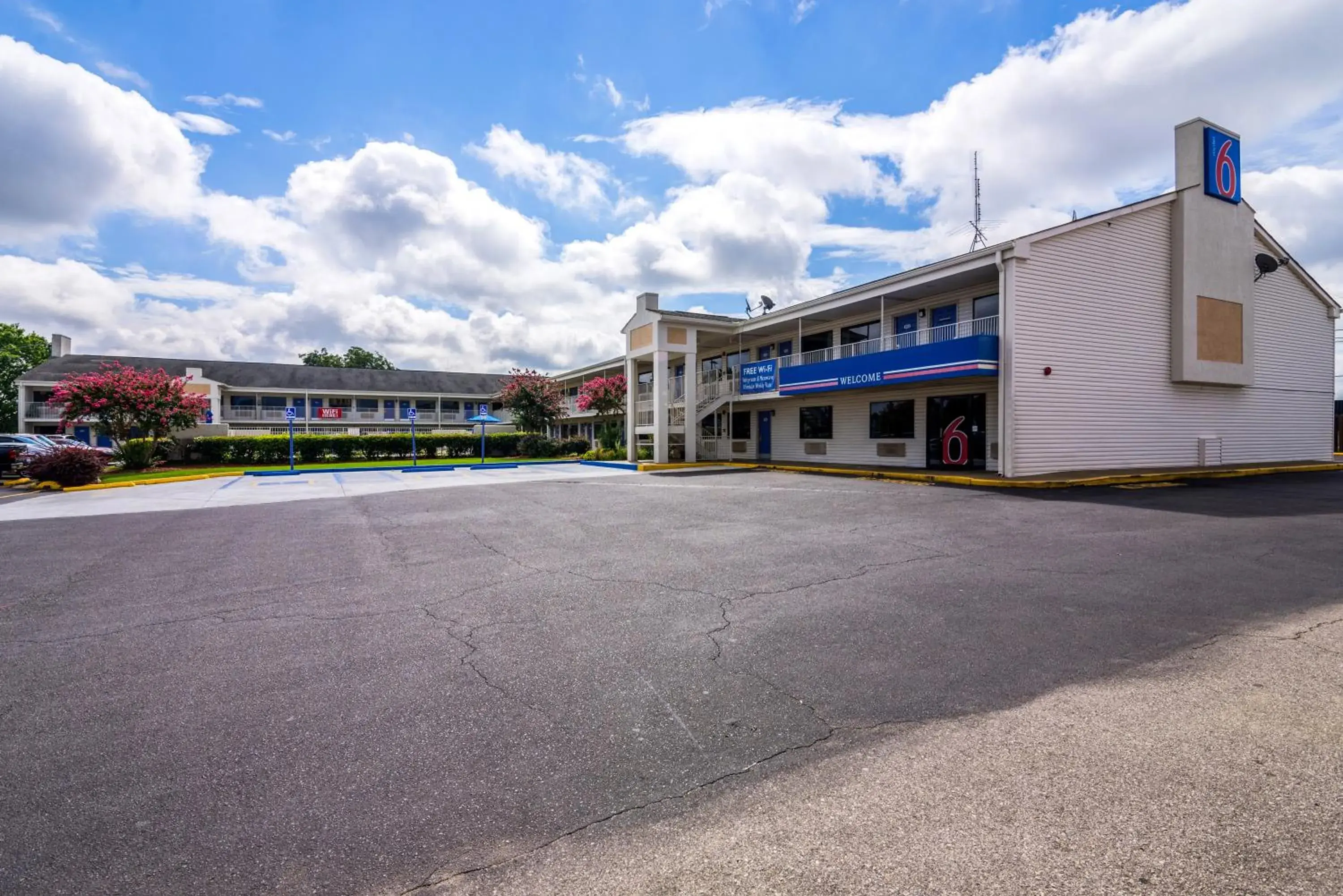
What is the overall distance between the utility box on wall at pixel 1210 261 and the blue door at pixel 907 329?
297 inches

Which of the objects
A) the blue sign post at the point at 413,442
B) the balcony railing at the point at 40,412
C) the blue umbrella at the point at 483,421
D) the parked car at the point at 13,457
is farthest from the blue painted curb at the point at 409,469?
the balcony railing at the point at 40,412

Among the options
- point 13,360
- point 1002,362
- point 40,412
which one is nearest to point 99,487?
point 1002,362

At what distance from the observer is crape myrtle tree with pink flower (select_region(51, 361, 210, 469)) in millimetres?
24219

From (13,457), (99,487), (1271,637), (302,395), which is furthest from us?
(302,395)

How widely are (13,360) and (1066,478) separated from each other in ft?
283

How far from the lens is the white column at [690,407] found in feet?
88.2

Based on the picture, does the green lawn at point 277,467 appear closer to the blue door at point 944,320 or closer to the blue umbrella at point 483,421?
the blue umbrella at point 483,421

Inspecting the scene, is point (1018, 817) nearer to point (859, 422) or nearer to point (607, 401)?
point (859, 422)

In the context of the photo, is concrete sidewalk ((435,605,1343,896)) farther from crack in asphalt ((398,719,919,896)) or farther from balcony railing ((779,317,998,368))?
balcony railing ((779,317,998,368))

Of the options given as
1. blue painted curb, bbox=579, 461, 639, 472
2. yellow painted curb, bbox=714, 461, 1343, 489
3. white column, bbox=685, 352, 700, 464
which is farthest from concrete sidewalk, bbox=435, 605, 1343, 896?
white column, bbox=685, 352, 700, 464

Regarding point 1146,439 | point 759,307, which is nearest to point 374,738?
point 1146,439

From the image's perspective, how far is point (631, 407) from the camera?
94.2 ft

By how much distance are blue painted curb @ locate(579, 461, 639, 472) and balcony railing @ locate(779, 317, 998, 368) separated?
715cm

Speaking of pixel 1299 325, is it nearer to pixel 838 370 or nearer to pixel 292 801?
pixel 838 370
